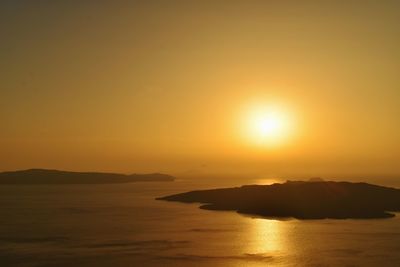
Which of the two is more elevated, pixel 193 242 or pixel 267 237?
pixel 267 237

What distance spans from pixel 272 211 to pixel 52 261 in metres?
62.7

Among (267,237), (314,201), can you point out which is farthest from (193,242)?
(314,201)

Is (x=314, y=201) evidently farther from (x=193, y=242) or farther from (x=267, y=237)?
(x=193, y=242)

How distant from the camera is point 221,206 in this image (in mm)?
115500

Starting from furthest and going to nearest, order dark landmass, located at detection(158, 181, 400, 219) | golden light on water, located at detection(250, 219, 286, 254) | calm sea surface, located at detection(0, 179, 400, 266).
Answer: dark landmass, located at detection(158, 181, 400, 219)
golden light on water, located at detection(250, 219, 286, 254)
calm sea surface, located at detection(0, 179, 400, 266)

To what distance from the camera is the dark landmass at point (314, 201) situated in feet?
317

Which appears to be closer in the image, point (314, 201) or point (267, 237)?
point (267, 237)

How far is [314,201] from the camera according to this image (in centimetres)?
10375

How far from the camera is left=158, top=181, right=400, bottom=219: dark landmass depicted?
3809 inches

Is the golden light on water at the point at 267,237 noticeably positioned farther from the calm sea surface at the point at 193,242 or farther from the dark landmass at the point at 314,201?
the dark landmass at the point at 314,201

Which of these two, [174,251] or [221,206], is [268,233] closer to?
[174,251]

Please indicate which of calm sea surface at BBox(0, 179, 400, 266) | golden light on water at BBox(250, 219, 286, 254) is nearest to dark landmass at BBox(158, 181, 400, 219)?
calm sea surface at BBox(0, 179, 400, 266)

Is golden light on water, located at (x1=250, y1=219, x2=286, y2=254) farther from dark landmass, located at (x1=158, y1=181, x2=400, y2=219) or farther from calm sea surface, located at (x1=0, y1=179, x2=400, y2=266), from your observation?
dark landmass, located at (x1=158, y1=181, x2=400, y2=219)

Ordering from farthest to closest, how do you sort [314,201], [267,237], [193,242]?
[314,201]
[267,237]
[193,242]
